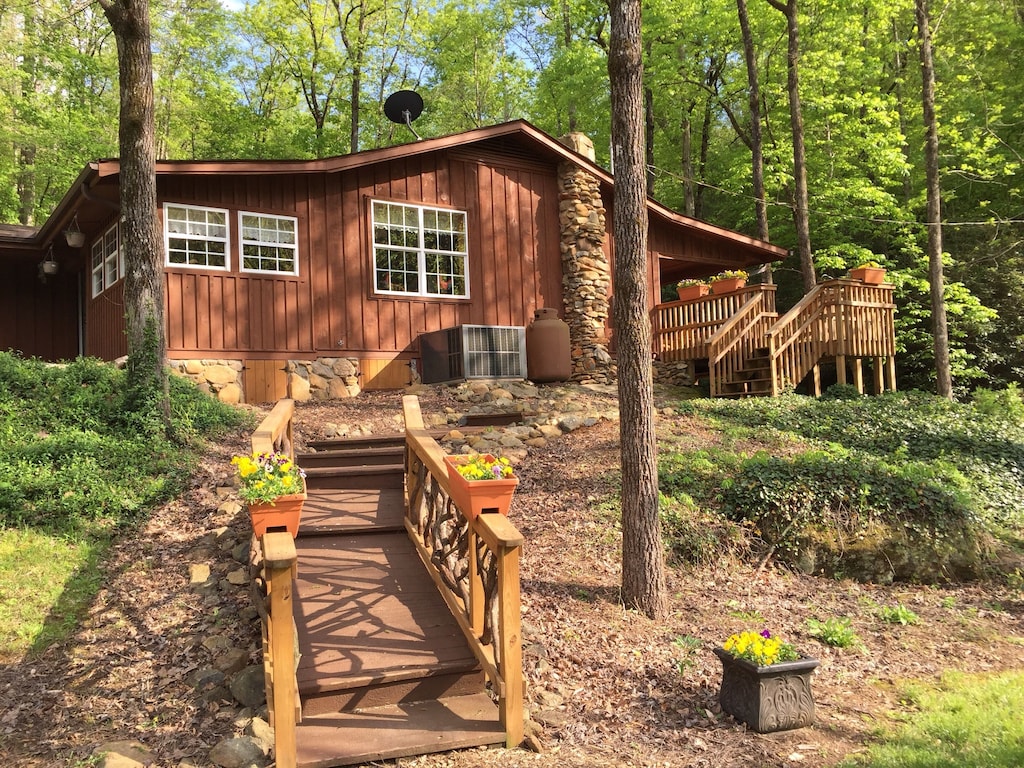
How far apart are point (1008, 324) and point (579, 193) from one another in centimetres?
1031

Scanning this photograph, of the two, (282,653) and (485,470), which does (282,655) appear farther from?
(485,470)

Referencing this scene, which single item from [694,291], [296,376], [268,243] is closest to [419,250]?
[268,243]

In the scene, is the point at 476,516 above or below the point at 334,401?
below

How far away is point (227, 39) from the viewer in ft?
79.3

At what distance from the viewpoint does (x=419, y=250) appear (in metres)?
11.9

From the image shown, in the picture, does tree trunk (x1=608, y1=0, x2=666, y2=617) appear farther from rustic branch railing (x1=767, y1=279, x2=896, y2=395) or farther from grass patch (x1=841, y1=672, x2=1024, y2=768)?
rustic branch railing (x1=767, y1=279, x2=896, y2=395)

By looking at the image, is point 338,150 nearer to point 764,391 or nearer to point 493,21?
point 493,21

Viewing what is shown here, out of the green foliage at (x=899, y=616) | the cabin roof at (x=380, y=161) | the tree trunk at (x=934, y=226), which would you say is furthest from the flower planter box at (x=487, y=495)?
the tree trunk at (x=934, y=226)

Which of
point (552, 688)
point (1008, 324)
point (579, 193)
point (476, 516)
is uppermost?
point (579, 193)

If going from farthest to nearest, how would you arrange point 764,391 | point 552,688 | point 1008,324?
point 1008,324 → point 764,391 → point 552,688

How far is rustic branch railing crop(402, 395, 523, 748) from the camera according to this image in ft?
11.4

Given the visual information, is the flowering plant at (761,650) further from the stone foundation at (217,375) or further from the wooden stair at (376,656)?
the stone foundation at (217,375)

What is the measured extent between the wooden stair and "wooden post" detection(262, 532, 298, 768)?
14cm

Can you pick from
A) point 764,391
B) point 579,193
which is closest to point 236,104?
point 579,193
